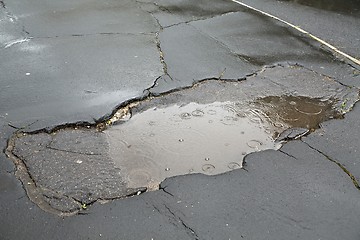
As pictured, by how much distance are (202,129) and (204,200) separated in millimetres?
1414

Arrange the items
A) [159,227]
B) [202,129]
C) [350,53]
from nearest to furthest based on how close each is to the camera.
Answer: [159,227]
[202,129]
[350,53]

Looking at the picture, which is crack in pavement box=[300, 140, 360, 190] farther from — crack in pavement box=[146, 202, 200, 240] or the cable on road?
the cable on road

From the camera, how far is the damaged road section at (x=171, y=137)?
14.3 ft

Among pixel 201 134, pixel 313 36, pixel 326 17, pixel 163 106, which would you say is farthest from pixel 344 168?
pixel 326 17

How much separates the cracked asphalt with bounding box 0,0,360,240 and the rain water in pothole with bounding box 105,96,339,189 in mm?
110

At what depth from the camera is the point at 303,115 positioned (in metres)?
5.63

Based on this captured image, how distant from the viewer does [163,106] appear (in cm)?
574

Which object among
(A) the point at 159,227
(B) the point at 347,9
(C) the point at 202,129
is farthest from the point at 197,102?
(B) the point at 347,9

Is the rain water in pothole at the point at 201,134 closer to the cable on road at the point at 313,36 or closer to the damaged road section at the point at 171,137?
the damaged road section at the point at 171,137

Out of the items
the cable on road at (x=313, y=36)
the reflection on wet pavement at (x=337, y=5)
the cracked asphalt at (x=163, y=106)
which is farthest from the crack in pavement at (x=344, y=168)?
the reflection on wet pavement at (x=337, y=5)

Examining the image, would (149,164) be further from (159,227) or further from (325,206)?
(325,206)

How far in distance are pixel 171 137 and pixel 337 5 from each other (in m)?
6.93

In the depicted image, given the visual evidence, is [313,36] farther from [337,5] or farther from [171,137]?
[171,137]

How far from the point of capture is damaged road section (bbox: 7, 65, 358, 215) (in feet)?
14.3
